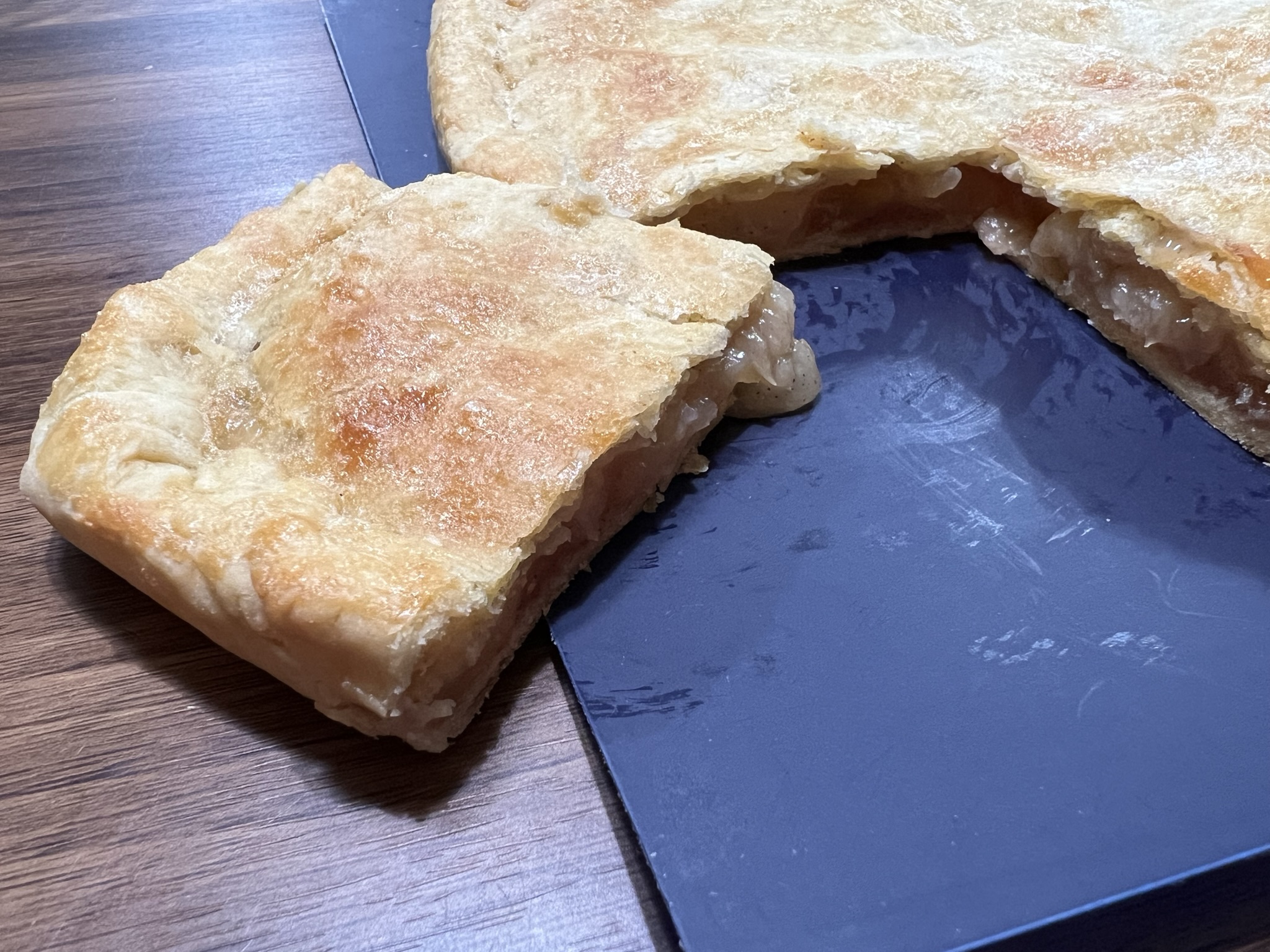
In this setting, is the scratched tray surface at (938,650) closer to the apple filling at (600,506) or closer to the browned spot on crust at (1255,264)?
the apple filling at (600,506)

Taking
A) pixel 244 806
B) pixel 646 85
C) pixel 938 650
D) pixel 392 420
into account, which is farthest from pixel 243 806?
pixel 646 85

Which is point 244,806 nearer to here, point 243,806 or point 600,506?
point 243,806

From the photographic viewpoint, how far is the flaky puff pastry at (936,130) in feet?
7.44

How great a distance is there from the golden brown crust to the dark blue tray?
0.35 metres

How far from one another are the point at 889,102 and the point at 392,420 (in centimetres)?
159

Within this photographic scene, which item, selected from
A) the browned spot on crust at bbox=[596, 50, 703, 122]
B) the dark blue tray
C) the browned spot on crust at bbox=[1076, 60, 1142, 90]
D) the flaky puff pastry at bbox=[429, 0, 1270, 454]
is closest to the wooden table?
the dark blue tray

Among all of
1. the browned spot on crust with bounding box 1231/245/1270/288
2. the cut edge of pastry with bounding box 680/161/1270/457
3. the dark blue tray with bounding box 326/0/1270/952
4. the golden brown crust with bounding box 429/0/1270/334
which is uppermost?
the golden brown crust with bounding box 429/0/1270/334

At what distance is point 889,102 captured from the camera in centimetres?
262

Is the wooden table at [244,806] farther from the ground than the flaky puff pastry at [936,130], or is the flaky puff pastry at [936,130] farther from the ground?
the flaky puff pastry at [936,130]

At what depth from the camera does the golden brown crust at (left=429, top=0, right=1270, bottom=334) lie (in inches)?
91.7

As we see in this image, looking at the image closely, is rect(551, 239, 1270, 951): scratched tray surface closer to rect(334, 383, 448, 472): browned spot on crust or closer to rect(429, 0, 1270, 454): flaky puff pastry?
rect(429, 0, 1270, 454): flaky puff pastry

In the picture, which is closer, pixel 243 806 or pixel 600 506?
pixel 243 806

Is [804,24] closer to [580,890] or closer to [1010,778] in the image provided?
[1010,778]

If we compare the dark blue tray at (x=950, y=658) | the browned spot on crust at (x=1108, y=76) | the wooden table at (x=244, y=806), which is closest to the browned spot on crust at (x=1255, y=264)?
the dark blue tray at (x=950, y=658)
